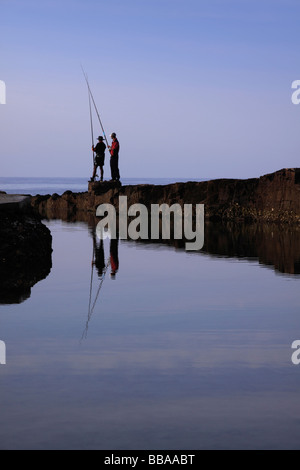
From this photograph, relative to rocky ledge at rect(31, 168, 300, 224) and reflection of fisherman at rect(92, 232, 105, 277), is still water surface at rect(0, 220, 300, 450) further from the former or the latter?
rocky ledge at rect(31, 168, 300, 224)

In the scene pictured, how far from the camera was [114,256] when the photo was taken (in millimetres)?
14812

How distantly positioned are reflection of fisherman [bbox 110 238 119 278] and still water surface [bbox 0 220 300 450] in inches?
52.0

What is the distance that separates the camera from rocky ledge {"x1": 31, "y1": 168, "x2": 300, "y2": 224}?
988 inches

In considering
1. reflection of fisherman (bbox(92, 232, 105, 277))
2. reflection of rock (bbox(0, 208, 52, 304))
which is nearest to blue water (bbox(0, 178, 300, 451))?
reflection of rock (bbox(0, 208, 52, 304))

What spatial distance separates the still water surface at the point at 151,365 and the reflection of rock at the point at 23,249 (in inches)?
17.2

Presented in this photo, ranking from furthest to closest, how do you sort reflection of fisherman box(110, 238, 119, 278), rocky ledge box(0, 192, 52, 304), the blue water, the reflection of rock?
reflection of fisherman box(110, 238, 119, 278) < rocky ledge box(0, 192, 52, 304) < the reflection of rock < the blue water

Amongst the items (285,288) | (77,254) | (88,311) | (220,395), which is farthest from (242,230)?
(220,395)

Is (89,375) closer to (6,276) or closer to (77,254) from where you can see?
(6,276)

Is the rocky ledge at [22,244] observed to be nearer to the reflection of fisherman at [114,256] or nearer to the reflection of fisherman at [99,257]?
the reflection of fisherman at [99,257]

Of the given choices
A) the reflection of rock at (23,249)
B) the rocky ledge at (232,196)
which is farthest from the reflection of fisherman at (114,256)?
the rocky ledge at (232,196)

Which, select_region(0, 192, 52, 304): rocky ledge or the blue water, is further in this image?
select_region(0, 192, 52, 304): rocky ledge

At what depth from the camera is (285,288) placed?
33.8ft

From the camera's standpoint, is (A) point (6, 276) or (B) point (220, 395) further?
(A) point (6, 276)
